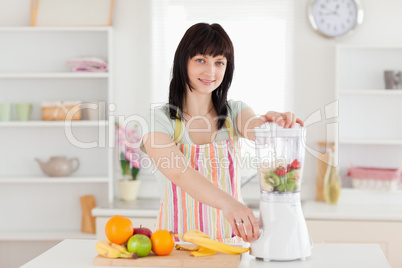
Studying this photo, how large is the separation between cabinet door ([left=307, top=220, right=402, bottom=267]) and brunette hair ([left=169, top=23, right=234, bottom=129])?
1372mm

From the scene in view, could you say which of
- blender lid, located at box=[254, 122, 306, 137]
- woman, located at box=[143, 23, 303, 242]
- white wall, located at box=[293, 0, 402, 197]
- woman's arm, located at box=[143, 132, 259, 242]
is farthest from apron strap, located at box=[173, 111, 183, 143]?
white wall, located at box=[293, 0, 402, 197]

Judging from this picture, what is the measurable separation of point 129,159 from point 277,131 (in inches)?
82.0

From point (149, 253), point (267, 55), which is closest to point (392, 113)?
point (267, 55)

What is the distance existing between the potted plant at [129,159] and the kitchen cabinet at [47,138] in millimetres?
146

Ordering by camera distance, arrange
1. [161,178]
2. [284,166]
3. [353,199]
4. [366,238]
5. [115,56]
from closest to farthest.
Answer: [284,166], [161,178], [366,238], [353,199], [115,56]

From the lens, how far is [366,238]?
320 centimetres

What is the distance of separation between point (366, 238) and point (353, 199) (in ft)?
1.36

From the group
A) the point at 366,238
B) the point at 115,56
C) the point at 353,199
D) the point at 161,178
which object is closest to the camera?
the point at 161,178

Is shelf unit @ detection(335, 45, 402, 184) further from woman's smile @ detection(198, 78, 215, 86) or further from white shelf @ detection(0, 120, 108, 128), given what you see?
woman's smile @ detection(198, 78, 215, 86)

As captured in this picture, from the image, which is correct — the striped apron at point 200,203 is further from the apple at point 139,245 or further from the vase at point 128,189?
the vase at point 128,189

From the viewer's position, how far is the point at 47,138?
12.7ft

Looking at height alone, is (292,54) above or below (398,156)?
above

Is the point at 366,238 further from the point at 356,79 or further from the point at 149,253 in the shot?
the point at 149,253

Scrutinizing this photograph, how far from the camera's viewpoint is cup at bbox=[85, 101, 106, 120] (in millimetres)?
3662
